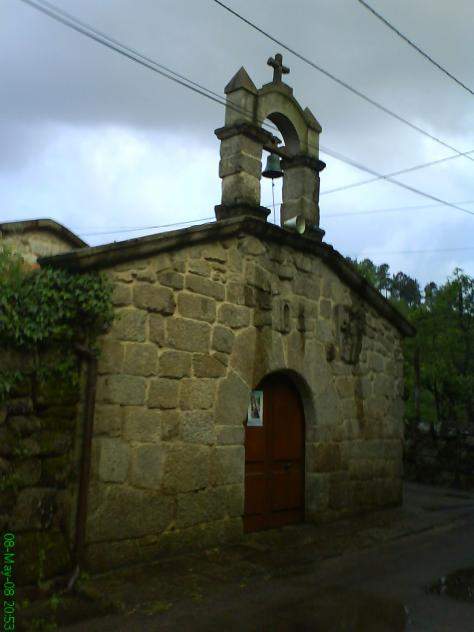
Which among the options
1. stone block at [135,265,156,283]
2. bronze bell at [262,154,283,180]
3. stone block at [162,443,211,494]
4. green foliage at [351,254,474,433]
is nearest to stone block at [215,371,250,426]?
stone block at [162,443,211,494]

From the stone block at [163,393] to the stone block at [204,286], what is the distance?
1.01 m

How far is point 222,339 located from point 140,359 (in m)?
1.14

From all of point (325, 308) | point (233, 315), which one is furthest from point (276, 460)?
point (325, 308)

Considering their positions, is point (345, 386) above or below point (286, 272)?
below

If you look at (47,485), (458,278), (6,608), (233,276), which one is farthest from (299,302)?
(458,278)

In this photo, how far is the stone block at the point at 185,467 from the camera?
19.3 ft

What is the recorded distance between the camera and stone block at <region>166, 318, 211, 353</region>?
6.05 meters

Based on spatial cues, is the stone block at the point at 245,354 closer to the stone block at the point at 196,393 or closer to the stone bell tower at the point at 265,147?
the stone block at the point at 196,393

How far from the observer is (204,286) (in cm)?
645

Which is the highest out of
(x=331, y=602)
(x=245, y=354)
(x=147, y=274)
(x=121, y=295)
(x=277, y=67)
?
(x=277, y=67)

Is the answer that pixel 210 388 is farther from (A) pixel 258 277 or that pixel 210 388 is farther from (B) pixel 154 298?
(A) pixel 258 277

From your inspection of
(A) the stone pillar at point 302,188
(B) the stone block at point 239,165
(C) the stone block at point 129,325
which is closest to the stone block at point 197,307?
(C) the stone block at point 129,325

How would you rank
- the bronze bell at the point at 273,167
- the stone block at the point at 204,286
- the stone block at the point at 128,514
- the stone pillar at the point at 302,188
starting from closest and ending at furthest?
1. the stone block at the point at 128,514
2. the stone block at the point at 204,286
3. the bronze bell at the point at 273,167
4. the stone pillar at the point at 302,188
